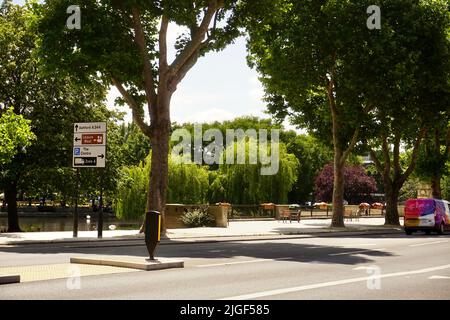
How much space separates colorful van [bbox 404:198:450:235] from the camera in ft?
102

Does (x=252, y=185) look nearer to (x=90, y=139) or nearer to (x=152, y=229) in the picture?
(x=90, y=139)

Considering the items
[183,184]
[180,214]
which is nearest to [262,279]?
[180,214]

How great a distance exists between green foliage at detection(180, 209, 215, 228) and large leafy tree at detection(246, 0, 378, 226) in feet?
25.5

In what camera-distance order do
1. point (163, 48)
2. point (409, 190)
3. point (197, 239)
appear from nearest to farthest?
point (197, 239)
point (163, 48)
point (409, 190)

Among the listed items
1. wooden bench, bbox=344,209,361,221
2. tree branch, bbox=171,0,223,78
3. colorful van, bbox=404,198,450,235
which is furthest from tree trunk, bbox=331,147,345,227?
wooden bench, bbox=344,209,361,221

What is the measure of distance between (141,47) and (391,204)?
2396 cm

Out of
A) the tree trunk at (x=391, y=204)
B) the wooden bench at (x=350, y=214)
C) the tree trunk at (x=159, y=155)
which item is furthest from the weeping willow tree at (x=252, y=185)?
the tree trunk at (x=159, y=155)

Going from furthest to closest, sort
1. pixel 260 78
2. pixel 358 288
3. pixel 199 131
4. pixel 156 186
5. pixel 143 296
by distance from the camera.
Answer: pixel 199 131 < pixel 260 78 < pixel 156 186 < pixel 358 288 < pixel 143 296

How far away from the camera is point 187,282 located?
10.2 metres

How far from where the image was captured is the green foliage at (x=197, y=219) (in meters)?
34.4

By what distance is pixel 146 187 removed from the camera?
4100 cm
